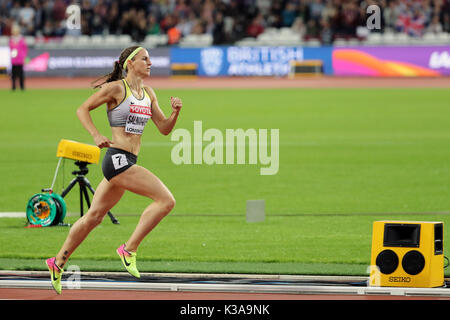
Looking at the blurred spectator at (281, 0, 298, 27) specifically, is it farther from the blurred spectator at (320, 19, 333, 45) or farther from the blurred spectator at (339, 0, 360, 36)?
the blurred spectator at (339, 0, 360, 36)

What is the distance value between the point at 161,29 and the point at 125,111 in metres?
41.0

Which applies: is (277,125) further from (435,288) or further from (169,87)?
(435,288)

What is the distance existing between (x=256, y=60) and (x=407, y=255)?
3545 centimetres

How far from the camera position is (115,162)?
27.8 ft

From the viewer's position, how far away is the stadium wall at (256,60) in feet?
137

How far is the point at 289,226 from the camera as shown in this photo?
13.2 metres

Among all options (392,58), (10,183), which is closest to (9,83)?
(392,58)

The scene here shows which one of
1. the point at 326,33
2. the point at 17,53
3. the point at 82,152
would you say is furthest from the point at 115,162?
the point at 326,33

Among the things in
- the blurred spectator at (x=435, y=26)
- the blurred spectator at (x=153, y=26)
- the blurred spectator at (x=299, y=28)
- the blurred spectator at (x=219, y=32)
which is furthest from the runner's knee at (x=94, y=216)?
the blurred spectator at (x=153, y=26)

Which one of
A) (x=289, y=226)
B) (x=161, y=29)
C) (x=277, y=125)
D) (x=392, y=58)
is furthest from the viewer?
(x=161, y=29)

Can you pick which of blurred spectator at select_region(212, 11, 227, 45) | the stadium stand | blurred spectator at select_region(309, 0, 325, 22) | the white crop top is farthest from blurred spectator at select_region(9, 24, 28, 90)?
the white crop top

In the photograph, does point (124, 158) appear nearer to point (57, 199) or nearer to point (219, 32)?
point (57, 199)
